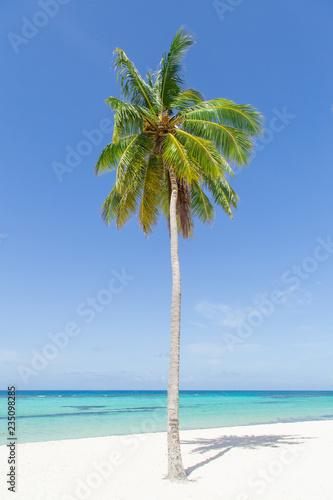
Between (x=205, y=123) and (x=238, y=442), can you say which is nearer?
(x=205, y=123)

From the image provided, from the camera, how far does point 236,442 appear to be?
12.5 meters

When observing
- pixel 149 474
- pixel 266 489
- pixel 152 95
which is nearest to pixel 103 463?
pixel 149 474

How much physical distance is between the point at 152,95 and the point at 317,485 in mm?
9890

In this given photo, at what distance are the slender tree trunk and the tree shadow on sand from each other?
2776 mm

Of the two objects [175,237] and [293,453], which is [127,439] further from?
[175,237]

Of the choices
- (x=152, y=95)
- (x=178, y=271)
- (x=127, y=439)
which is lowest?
(x=127, y=439)

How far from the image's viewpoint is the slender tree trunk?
7.25 metres

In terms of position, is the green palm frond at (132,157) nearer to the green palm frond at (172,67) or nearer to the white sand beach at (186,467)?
the green palm frond at (172,67)

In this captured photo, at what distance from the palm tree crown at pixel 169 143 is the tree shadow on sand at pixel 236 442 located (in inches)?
260

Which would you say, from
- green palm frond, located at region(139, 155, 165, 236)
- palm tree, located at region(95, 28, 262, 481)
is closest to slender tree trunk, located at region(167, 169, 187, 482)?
palm tree, located at region(95, 28, 262, 481)

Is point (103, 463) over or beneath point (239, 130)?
beneath

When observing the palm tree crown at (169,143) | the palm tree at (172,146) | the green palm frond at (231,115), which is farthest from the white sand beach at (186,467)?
the green palm frond at (231,115)

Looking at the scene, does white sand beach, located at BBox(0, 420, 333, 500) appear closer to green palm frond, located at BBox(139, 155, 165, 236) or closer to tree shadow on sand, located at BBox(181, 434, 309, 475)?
tree shadow on sand, located at BBox(181, 434, 309, 475)

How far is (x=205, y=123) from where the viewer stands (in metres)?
9.56
